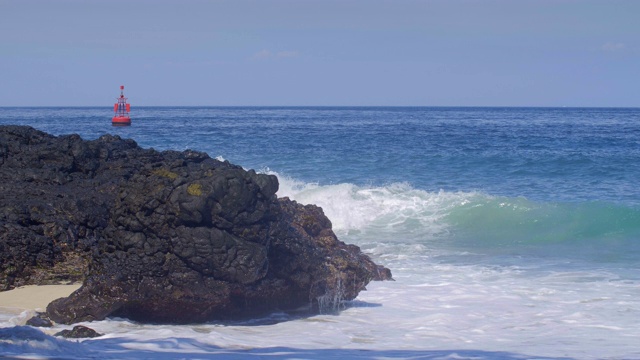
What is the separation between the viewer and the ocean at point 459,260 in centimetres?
795

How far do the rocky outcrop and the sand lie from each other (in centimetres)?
18

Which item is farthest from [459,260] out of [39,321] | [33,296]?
[39,321]

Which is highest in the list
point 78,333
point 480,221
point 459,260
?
point 78,333

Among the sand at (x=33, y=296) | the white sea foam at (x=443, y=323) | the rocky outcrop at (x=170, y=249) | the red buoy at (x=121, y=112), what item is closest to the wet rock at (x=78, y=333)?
the white sea foam at (x=443, y=323)

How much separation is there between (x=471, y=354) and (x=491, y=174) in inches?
708

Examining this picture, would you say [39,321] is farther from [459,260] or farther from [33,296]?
[459,260]

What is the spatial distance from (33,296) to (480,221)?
37.0ft

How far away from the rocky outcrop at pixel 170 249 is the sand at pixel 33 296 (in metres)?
0.18

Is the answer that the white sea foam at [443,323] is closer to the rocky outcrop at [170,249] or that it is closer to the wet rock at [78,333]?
the wet rock at [78,333]

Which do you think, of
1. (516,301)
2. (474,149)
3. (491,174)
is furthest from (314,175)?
(516,301)

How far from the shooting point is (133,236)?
878 cm

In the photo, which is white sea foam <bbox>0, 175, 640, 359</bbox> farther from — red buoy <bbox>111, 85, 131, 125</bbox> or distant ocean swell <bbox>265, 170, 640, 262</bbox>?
red buoy <bbox>111, 85, 131, 125</bbox>

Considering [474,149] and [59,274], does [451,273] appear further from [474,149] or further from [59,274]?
[474,149]

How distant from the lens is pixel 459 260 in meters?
13.7
